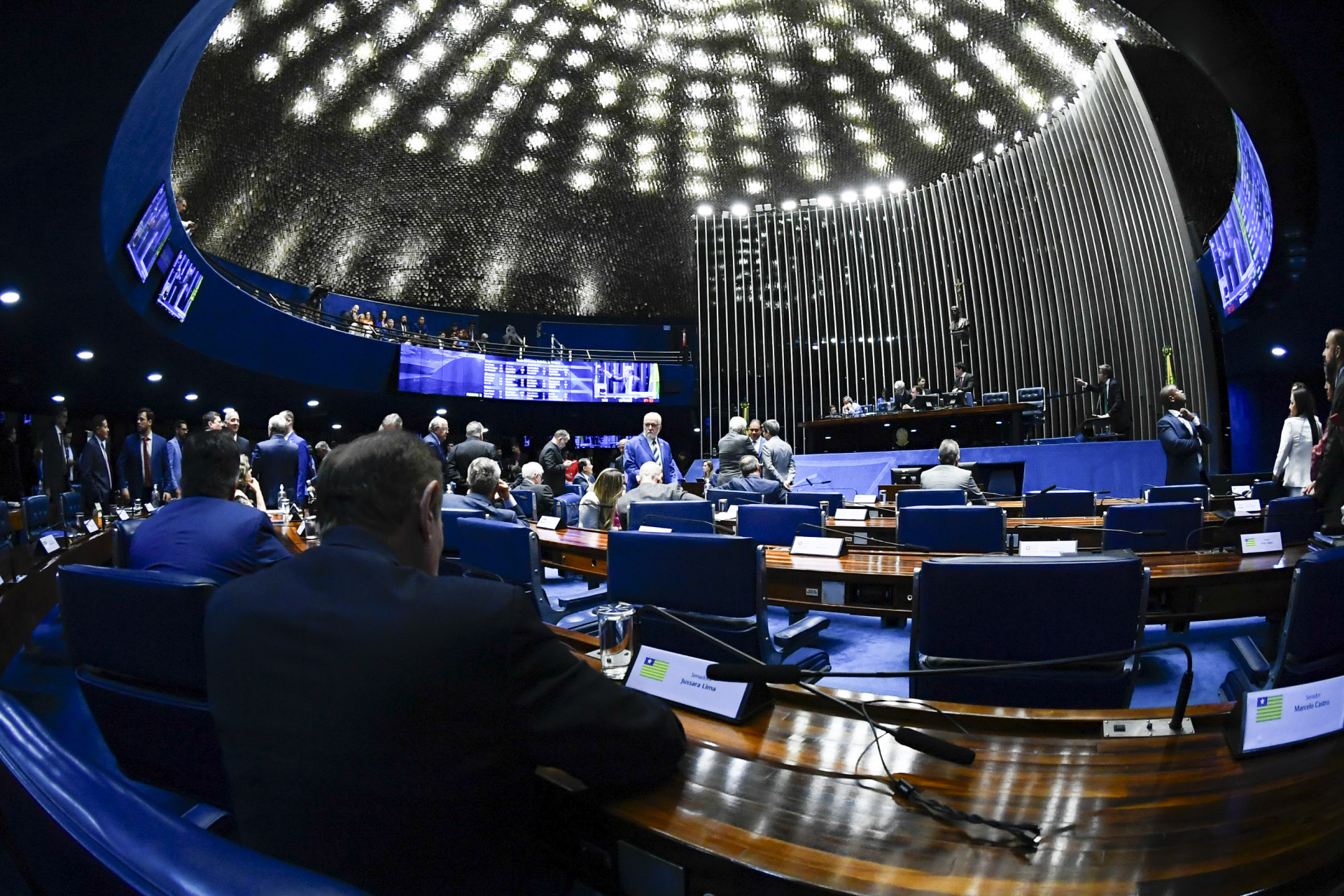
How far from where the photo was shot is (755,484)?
5293 mm

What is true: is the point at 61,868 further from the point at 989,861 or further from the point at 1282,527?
the point at 1282,527

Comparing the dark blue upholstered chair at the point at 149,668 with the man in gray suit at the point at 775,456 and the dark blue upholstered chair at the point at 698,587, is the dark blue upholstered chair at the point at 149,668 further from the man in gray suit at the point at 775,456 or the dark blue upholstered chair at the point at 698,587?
the man in gray suit at the point at 775,456

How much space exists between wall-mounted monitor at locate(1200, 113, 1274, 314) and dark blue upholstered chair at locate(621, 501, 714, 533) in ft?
17.2

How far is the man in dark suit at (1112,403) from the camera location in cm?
923

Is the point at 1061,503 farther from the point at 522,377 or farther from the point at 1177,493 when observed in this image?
the point at 522,377

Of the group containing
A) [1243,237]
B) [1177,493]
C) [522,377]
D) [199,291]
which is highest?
[1243,237]

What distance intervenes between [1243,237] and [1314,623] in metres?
7.91

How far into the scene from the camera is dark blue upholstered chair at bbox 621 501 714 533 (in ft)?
12.0

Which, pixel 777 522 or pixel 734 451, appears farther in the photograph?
pixel 734 451

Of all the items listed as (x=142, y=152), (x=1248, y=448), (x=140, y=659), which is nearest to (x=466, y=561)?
(x=140, y=659)

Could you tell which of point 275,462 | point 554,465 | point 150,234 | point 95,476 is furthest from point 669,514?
point 95,476

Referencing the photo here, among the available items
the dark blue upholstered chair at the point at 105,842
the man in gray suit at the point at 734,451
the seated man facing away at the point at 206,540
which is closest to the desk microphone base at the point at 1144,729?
the dark blue upholstered chair at the point at 105,842

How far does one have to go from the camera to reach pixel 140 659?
1.47m

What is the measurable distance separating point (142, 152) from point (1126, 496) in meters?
10.2
